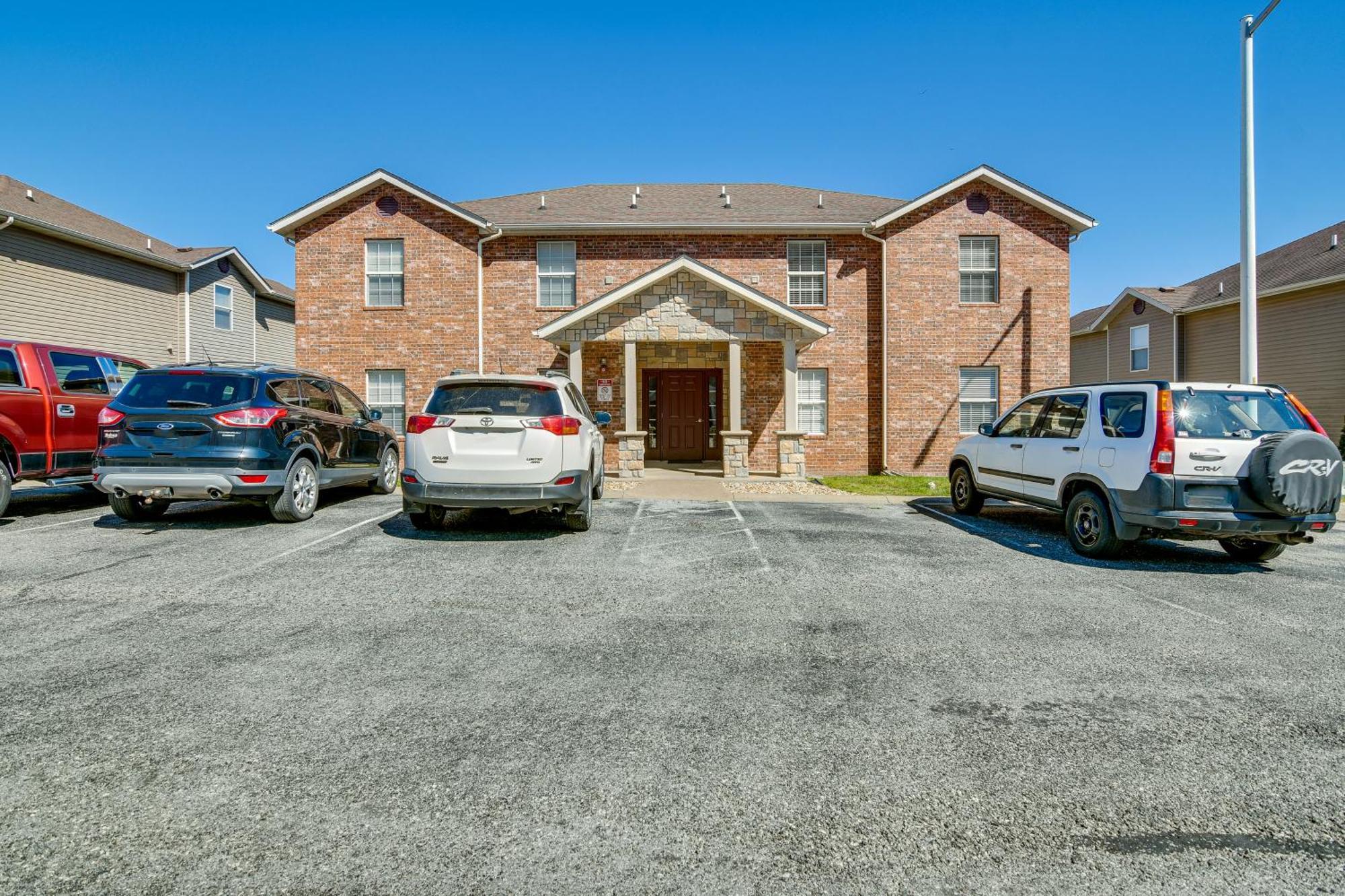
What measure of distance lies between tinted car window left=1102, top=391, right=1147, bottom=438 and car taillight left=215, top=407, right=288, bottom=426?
8.90 m

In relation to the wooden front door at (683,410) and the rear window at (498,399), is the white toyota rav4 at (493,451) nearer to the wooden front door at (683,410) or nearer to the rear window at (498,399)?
the rear window at (498,399)

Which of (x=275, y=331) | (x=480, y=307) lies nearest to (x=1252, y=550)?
(x=480, y=307)

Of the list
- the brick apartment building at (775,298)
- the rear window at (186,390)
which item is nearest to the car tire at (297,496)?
the rear window at (186,390)

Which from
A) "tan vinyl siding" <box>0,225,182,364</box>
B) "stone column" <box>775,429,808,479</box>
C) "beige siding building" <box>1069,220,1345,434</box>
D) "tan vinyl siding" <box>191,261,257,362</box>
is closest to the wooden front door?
"stone column" <box>775,429,808,479</box>

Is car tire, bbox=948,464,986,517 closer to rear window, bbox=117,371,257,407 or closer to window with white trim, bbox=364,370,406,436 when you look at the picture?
rear window, bbox=117,371,257,407

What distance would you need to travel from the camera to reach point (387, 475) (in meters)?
11.2

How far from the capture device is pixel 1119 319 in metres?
26.7

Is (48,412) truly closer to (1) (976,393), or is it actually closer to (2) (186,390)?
(2) (186,390)

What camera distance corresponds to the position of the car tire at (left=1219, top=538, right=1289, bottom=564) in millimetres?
7105

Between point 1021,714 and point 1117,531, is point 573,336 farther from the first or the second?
point 1021,714

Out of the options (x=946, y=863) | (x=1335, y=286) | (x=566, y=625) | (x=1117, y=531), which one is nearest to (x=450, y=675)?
(x=566, y=625)

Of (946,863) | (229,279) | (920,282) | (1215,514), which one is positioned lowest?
(946,863)

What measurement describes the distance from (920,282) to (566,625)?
14764 millimetres

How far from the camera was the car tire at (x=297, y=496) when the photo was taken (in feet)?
26.7
